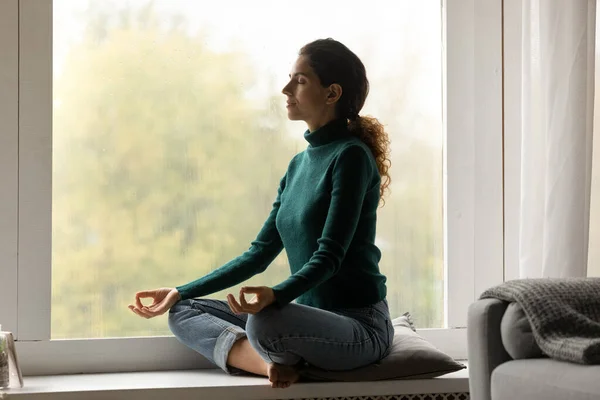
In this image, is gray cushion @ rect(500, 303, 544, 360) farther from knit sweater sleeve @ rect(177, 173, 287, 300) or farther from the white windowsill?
knit sweater sleeve @ rect(177, 173, 287, 300)

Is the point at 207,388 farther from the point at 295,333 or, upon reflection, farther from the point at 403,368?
the point at 403,368

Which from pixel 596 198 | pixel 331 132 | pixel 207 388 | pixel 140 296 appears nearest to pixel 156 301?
pixel 140 296

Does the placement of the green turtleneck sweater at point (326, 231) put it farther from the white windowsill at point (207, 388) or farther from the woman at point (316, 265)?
the white windowsill at point (207, 388)

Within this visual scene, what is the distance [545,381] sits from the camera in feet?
5.37

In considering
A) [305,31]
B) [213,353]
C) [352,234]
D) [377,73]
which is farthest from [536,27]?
[213,353]

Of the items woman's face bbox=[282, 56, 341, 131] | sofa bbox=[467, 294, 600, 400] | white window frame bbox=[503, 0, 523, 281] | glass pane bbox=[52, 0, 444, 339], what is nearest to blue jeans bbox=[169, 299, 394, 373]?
glass pane bbox=[52, 0, 444, 339]

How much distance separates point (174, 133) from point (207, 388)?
79 centimetres

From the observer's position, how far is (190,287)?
7.81 ft

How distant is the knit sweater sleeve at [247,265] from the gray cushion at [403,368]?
34 cm

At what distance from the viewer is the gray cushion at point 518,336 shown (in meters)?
1.75

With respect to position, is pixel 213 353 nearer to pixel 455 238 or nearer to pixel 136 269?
pixel 136 269

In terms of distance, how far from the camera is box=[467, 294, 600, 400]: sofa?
159 cm

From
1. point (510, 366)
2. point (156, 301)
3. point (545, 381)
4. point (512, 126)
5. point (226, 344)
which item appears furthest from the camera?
point (512, 126)

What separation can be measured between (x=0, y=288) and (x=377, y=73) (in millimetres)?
1263
